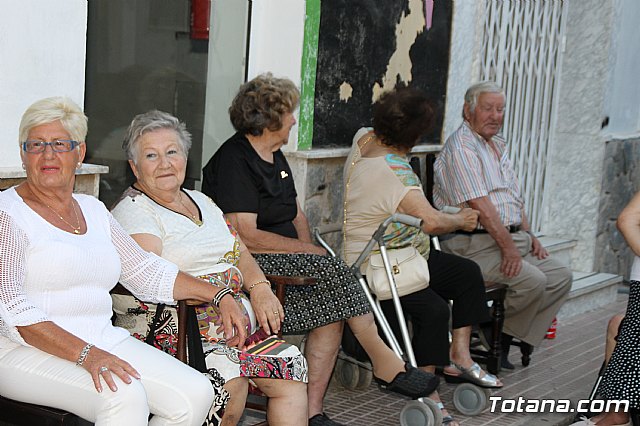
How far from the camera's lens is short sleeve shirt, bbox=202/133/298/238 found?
169 inches

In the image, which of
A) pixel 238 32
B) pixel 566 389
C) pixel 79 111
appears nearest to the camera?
pixel 79 111

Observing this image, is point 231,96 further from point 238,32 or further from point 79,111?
point 79,111

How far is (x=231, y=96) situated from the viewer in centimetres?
529

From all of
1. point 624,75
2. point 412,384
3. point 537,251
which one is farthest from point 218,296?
point 624,75

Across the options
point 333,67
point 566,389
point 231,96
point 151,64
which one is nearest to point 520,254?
point 566,389

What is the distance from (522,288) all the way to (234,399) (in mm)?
2740

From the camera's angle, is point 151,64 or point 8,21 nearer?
point 8,21

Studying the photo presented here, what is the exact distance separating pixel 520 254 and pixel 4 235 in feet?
12.0

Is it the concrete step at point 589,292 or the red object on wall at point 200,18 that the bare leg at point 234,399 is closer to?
the red object on wall at point 200,18

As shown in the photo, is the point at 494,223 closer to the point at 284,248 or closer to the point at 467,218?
the point at 467,218

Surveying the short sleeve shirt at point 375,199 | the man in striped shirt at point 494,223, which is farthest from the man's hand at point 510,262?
the short sleeve shirt at point 375,199

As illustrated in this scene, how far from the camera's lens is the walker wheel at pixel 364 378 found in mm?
5117

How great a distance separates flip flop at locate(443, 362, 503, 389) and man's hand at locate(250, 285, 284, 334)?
5.72ft

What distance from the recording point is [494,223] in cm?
569
